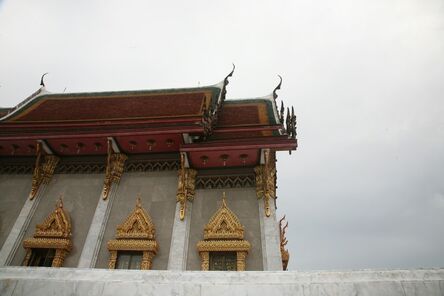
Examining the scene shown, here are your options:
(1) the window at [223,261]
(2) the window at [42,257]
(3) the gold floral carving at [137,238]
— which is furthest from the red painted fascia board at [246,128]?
(2) the window at [42,257]

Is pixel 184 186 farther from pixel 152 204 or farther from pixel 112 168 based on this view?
pixel 112 168

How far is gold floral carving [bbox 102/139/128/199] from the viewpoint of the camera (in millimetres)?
10578

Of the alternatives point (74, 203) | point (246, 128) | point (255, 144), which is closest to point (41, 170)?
A: point (74, 203)

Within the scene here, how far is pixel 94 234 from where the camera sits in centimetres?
962

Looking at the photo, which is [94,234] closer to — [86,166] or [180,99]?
[86,166]

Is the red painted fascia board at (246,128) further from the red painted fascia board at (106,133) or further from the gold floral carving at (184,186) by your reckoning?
the gold floral carving at (184,186)

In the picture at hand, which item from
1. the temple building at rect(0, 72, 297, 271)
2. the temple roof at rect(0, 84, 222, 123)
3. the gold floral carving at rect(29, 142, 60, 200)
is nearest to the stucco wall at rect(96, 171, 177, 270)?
the temple building at rect(0, 72, 297, 271)

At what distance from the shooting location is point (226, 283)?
3855 millimetres

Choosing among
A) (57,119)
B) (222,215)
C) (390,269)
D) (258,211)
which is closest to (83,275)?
(390,269)

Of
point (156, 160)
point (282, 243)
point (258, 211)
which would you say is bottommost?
point (282, 243)

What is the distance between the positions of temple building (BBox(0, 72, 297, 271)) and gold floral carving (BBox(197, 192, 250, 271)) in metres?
0.03

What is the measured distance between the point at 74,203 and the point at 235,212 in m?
5.90

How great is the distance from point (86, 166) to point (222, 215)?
19.6 ft

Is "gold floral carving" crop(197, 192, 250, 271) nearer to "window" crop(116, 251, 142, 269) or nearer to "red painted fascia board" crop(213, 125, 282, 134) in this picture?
"window" crop(116, 251, 142, 269)
